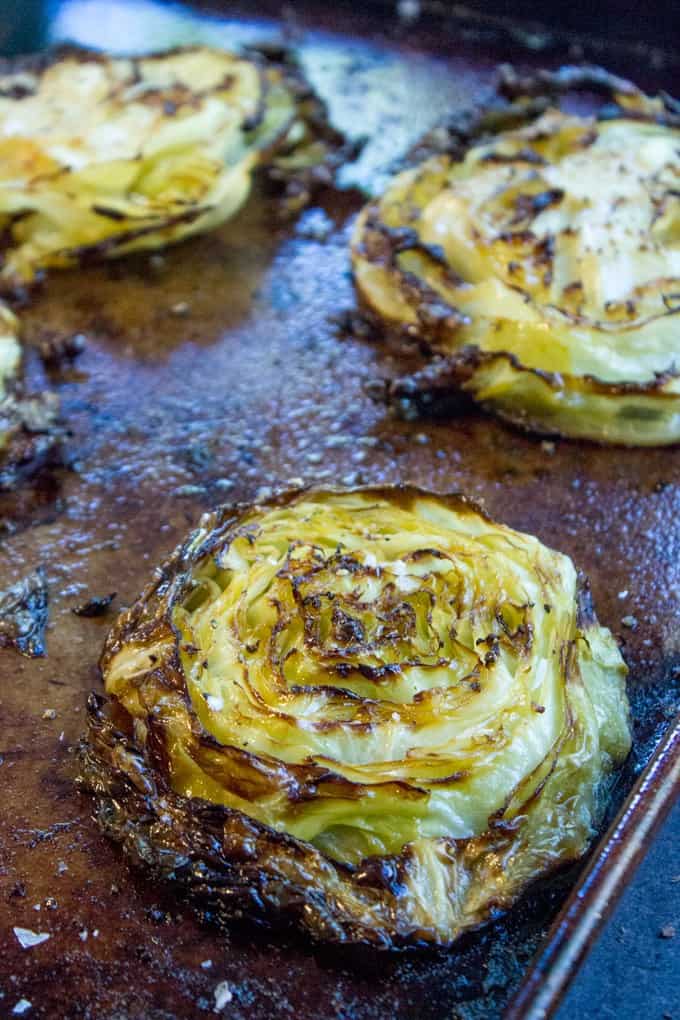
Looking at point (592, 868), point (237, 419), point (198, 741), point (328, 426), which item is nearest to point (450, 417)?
point (328, 426)

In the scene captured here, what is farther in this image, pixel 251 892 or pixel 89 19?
pixel 89 19

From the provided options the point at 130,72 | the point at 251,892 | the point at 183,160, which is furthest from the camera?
the point at 130,72

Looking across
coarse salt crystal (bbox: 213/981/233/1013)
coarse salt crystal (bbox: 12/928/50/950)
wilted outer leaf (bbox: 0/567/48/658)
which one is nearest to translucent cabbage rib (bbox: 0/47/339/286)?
wilted outer leaf (bbox: 0/567/48/658)

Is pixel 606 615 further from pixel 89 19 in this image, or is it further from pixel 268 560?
pixel 89 19

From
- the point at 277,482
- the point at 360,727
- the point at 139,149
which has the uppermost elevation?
the point at 139,149

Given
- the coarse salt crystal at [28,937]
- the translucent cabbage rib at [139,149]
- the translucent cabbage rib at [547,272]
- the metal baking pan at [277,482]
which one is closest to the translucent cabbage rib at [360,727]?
the metal baking pan at [277,482]

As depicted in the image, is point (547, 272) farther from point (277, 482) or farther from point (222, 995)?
point (222, 995)

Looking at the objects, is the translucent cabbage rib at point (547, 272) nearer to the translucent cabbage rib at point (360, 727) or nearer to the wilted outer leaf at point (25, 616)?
the translucent cabbage rib at point (360, 727)

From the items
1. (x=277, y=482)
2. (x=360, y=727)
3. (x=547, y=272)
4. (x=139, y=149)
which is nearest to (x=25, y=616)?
(x=277, y=482)
